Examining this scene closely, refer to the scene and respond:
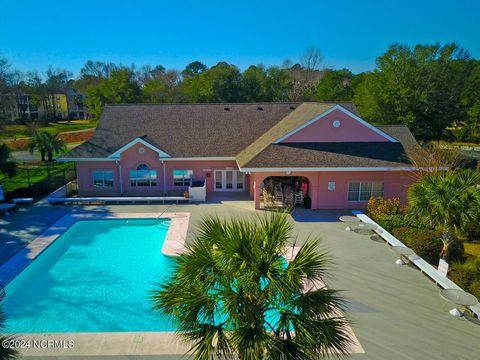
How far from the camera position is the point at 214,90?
178 ft

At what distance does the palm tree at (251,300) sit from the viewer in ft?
21.3

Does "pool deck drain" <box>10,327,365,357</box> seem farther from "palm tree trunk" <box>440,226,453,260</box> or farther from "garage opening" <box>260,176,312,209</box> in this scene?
"garage opening" <box>260,176,312,209</box>

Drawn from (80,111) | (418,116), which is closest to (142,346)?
(418,116)

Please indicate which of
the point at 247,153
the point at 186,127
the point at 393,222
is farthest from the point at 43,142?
the point at 393,222

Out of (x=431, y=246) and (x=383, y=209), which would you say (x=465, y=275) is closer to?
(x=431, y=246)

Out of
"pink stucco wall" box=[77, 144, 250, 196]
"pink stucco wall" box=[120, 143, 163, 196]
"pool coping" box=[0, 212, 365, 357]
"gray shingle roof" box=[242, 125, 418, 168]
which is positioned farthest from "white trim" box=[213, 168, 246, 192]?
"pool coping" box=[0, 212, 365, 357]

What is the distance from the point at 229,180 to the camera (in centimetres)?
2838

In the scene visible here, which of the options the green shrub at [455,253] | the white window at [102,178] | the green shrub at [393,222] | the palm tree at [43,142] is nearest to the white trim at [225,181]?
the white window at [102,178]

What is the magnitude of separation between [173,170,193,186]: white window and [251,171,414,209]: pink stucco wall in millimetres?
5921

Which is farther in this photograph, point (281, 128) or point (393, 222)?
point (281, 128)

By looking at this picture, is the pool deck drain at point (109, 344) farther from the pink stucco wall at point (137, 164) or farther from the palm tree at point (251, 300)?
the pink stucco wall at point (137, 164)

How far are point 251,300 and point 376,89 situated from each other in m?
43.2

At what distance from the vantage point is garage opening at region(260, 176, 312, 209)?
80.4ft

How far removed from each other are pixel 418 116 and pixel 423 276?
3406cm
